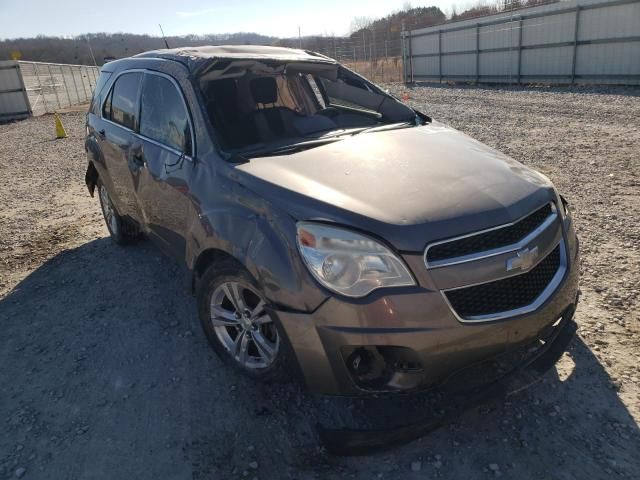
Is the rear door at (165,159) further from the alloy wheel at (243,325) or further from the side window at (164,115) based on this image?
the alloy wheel at (243,325)

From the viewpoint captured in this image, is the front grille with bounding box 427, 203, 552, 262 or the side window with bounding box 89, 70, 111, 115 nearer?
the front grille with bounding box 427, 203, 552, 262

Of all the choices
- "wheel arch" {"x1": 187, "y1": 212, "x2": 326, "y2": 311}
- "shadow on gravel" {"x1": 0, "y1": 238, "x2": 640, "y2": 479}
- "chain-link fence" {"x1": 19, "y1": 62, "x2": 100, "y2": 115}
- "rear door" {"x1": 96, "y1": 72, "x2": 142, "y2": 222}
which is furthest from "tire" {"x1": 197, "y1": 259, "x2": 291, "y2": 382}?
"chain-link fence" {"x1": 19, "y1": 62, "x2": 100, "y2": 115}

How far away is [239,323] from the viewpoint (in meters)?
2.84

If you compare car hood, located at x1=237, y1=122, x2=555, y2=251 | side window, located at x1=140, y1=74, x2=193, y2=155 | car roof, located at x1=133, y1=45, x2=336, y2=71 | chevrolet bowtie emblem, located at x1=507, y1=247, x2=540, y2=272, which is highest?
car roof, located at x1=133, y1=45, x2=336, y2=71

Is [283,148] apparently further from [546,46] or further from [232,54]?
[546,46]

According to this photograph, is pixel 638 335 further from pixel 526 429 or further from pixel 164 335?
pixel 164 335

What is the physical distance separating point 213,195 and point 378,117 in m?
1.62

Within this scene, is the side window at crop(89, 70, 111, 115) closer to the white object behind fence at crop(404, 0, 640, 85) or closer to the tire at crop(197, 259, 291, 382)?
the tire at crop(197, 259, 291, 382)

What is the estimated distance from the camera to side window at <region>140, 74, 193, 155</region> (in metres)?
3.29

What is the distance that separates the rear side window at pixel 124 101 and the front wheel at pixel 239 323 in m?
1.91

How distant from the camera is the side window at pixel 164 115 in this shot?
129 inches

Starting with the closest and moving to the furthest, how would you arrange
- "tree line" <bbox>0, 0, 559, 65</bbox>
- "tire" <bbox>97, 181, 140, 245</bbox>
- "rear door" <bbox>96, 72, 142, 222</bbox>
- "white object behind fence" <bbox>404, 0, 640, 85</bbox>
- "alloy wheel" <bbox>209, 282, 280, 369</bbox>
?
"alloy wheel" <bbox>209, 282, 280, 369</bbox> → "rear door" <bbox>96, 72, 142, 222</bbox> → "tire" <bbox>97, 181, 140, 245</bbox> → "white object behind fence" <bbox>404, 0, 640, 85</bbox> → "tree line" <bbox>0, 0, 559, 65</bbox>

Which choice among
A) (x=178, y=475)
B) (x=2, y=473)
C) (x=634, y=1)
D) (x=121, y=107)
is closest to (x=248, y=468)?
(x=178, y=475)

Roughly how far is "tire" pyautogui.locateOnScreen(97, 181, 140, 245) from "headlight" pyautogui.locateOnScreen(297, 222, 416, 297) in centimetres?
331
